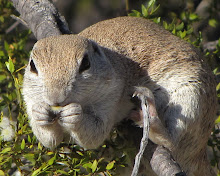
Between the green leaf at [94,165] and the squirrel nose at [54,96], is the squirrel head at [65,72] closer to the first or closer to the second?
the squirrel nose at [54,96]

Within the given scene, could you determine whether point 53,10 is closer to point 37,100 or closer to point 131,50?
point 131,50

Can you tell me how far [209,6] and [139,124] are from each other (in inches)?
91.6

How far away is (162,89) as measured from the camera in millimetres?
3438

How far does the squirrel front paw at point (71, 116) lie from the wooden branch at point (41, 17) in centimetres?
146

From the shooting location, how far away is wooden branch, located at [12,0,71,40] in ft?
13.7

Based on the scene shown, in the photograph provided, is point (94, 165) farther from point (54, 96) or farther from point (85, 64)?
point (85, 64)

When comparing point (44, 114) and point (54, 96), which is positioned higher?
point (54, 96)

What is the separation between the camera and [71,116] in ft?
9.02

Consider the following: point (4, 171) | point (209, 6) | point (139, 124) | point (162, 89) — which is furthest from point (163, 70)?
point (209, 6)

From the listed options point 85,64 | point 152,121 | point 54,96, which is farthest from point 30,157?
point 152,121

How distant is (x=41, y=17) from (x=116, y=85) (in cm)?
152

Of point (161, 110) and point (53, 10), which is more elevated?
point (53, 10)

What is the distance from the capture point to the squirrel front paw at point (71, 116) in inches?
107

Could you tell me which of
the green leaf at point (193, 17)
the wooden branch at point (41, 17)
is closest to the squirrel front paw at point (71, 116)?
the wooden branch at point (41, 17)
